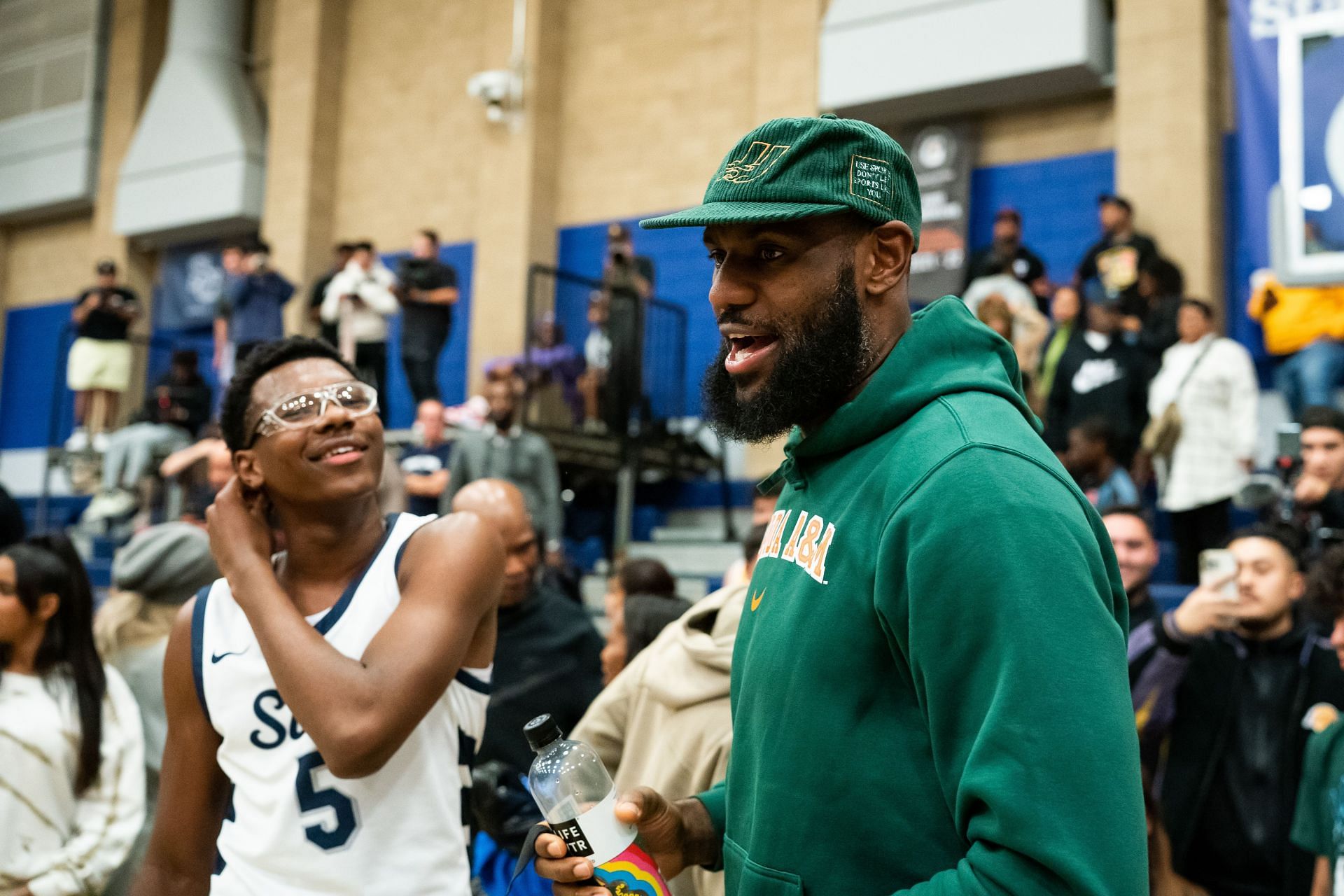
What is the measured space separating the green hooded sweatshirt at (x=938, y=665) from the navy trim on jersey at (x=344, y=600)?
35.1 inches

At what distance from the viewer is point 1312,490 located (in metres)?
6.09

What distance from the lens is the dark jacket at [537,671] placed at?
432cm

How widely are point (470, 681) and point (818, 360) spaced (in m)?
1.08

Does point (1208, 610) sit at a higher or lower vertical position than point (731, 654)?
higher

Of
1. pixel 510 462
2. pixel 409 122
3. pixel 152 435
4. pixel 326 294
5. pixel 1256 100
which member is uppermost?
pixel 409 122

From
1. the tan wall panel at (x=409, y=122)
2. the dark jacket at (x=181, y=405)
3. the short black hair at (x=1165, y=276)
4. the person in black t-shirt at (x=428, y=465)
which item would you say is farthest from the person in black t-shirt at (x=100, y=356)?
the short black hair at (x=1165, y=276)

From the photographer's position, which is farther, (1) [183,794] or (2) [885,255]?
(1) [183,794]

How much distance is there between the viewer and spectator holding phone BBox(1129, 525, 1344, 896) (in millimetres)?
4453

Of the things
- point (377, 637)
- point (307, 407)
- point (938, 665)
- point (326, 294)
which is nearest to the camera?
point (938, 665)

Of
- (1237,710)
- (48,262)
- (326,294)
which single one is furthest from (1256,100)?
(48,262)

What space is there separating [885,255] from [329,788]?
1293 mm

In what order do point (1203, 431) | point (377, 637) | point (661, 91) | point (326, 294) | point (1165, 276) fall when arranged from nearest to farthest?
point (377, 637)
point (1203, 431)
point (1165, 276)
point (326, 294)
point (661, 91)

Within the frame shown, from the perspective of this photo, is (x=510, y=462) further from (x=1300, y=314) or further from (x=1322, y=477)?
(x=1300, y=314)

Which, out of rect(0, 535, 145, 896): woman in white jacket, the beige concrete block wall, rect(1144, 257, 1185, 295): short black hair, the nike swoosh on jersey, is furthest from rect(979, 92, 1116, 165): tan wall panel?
the nike swoosh on jersey
